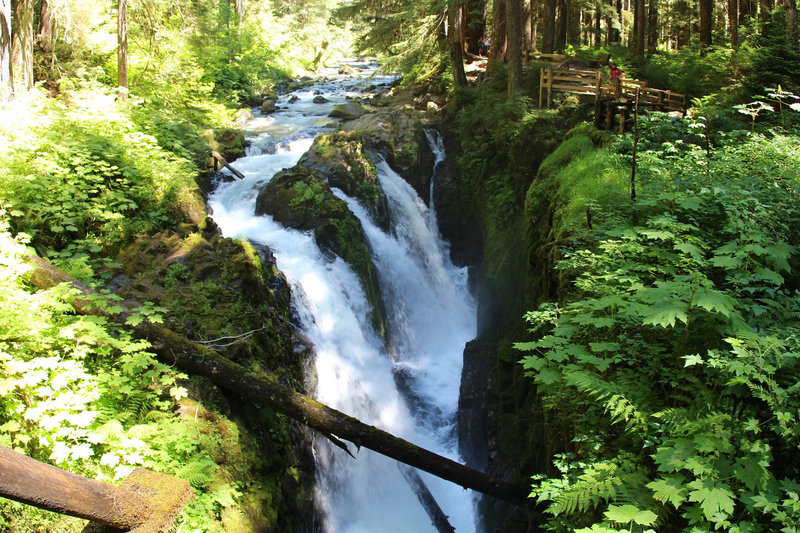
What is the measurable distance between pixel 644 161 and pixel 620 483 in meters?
5.57

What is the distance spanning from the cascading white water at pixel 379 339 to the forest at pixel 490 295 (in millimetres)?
587

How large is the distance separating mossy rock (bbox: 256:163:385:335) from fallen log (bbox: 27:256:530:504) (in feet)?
17.7

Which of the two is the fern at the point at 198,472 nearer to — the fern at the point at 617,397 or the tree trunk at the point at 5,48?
the fern at the point at 617,397

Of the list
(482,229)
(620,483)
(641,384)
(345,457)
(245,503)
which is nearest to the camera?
(620,483)

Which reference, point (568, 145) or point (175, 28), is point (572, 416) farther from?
point (175, 28)

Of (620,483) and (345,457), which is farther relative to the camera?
(345,457)

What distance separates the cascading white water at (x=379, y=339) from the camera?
8320 millimetres

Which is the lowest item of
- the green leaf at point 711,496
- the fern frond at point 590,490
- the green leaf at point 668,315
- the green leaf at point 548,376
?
the fern frond at point 590,490

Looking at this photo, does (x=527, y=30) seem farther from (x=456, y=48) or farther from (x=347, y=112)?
(x=347, y=112)

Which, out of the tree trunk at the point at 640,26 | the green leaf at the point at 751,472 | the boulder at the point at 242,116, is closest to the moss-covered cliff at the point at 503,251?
the green leaf at the point at 751,472

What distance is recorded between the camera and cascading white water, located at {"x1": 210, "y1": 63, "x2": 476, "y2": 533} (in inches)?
328

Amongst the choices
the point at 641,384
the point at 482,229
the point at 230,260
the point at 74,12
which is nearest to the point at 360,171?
the point at 482,229

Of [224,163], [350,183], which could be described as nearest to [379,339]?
[350,183]

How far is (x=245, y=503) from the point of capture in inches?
205
